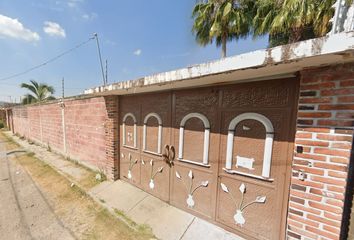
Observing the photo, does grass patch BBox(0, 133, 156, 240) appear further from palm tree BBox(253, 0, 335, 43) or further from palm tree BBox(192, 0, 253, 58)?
palm tree BBox(192, 0, 253, 58)

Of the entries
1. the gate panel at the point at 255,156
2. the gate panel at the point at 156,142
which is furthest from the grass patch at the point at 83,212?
the gate panel at the point at 255,156

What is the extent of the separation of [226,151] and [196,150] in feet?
1.83

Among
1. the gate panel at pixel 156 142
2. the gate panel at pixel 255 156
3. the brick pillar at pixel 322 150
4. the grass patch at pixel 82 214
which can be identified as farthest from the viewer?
the gate panel at pixel 156 142

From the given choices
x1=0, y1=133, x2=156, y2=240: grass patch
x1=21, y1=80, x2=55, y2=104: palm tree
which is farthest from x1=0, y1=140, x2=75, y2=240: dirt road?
x1=21, y1=80, x2=55, y2=104: palm tree

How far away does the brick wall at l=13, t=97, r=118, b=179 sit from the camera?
459 centimetres

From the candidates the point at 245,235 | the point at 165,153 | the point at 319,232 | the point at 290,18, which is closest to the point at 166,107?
the point at 165,153

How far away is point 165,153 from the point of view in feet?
11.1

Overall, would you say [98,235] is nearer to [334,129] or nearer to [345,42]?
[334,129]

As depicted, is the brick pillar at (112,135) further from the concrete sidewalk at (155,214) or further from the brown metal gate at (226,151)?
the brown metal gate at (226,151)

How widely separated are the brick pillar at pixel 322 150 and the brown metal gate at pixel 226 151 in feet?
0.78

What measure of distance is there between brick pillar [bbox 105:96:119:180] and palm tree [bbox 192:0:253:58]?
7.76m

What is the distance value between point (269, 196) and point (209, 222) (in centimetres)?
112

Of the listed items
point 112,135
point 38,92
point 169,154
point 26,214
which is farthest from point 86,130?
point 38,92

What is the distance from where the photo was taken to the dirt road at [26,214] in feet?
9.81
